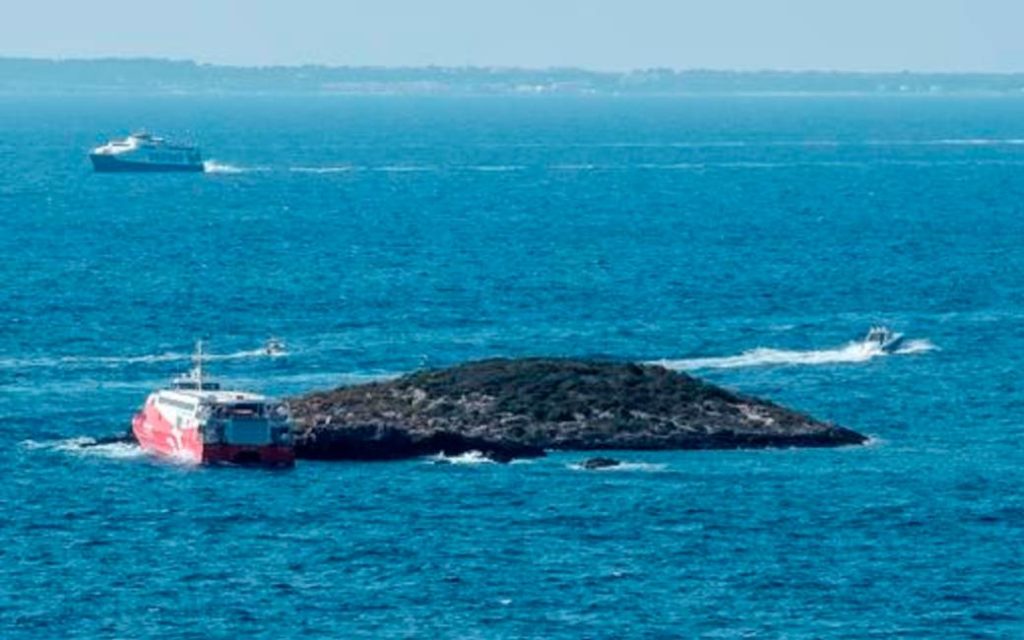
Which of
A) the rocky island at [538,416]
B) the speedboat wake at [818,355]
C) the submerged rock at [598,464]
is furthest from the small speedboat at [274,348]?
the submerged rock at [598,464]

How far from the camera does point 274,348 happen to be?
393 ft

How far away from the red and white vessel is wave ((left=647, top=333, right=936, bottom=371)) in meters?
24.6

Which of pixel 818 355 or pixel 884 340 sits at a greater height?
pixel 884 340

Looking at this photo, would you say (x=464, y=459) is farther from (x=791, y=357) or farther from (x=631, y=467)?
(x=791, y=357)

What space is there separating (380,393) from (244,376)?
14.0 meters

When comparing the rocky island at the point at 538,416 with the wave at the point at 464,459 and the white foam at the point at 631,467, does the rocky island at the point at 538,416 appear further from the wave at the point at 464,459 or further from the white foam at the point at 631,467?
the white foam at the point at 631,467


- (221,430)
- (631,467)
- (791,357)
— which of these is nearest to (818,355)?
(791,357)

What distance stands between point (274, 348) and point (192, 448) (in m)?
25.2

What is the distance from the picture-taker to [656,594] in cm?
7556

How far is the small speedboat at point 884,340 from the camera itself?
12156cm

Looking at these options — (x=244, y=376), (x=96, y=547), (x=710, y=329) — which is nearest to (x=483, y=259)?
(x=710, y=329)

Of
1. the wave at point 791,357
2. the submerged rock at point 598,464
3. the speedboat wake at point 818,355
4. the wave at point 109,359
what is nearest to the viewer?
the submerged rock at point 598,464

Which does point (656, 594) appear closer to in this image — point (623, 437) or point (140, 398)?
point (623, 437)

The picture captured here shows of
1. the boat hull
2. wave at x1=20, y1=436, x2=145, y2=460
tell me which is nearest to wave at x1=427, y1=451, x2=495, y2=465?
the boat hull
